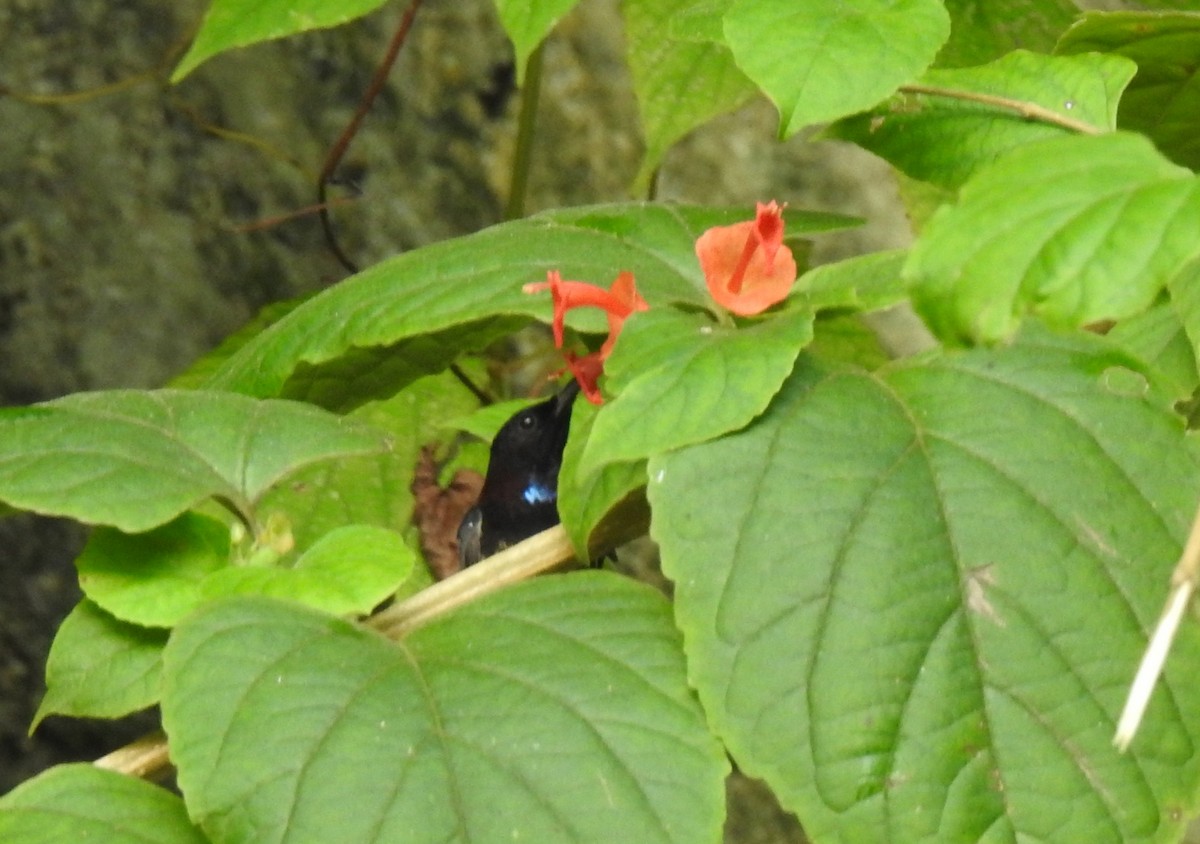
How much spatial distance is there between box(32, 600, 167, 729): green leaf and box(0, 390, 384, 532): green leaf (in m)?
0.05

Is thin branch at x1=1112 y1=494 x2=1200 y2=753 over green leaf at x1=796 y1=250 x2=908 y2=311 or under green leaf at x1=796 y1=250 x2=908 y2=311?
over

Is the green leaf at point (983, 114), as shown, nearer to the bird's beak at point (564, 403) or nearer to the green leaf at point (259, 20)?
the bird's beak at point (564, 403)

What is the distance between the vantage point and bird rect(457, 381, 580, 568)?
69 cm

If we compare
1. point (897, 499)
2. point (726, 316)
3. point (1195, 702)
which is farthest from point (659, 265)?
point (1195, 702)

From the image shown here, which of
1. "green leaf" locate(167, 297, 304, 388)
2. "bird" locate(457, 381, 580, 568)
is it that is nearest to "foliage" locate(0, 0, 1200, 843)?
"bird" locate(457, 381, 580, 568)

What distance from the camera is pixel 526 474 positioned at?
2.29 ft

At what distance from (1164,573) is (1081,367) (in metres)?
0.09

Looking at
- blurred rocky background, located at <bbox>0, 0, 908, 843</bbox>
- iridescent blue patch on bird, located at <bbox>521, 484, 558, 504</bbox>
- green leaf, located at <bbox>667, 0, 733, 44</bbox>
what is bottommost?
blurred rocky background, located at <bbox>0, 0, 908, 843</bbox>

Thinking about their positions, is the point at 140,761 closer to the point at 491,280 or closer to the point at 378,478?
the point at 491,280

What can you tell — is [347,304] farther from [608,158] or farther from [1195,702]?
[608,158]

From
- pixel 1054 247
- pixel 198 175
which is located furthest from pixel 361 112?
pixel 1054 247

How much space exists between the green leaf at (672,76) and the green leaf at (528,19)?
13.0 inches

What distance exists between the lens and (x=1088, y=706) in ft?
1.50

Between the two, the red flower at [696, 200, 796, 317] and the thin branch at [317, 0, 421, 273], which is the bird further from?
the thin branch at [317, 0, 421, 273]
